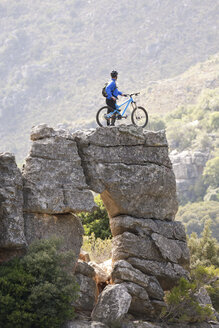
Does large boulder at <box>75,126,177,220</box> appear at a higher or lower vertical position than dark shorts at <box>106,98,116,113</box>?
lower

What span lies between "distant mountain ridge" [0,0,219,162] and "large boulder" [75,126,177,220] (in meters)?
121

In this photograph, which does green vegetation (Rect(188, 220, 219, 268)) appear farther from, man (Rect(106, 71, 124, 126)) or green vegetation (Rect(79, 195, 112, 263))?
man (Rect(106, 71, 124, 126))

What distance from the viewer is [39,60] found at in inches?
7648

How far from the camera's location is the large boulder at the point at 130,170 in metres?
25.7

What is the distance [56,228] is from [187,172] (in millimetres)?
101532

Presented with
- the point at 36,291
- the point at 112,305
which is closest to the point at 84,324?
the point at 112,305

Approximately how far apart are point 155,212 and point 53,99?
144 metres

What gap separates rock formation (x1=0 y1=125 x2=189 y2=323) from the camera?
2342 centimetres

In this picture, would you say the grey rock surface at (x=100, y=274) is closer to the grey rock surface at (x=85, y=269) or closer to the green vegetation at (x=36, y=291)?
the grey rock surface at (x=85, y=269)

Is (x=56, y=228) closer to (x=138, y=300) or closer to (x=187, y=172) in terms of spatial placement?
(x=138, y=300)

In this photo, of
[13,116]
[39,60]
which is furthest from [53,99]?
[39,60]

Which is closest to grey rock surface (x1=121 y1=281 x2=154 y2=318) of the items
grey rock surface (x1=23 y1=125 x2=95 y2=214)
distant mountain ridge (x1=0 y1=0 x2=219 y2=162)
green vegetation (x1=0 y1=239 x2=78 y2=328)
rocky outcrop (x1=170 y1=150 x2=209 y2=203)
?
green vegetation (x1=0 y1=239 x2=78 y2=328)

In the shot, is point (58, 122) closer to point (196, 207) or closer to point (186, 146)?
point (186, 146)

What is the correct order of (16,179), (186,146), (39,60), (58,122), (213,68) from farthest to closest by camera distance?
(39,60)
(213,68)
(58,122)
(186,146)
(16,179)
